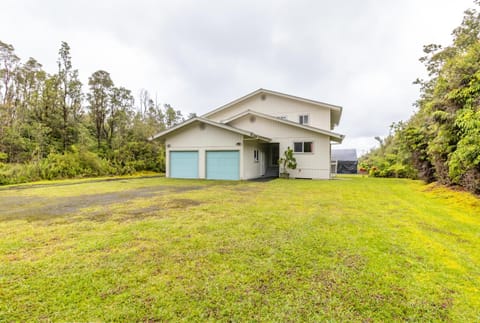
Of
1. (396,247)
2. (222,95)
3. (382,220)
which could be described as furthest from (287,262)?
(222,95)

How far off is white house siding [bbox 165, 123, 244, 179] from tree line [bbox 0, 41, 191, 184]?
5.21 m

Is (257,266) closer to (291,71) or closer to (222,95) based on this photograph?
(291,71)

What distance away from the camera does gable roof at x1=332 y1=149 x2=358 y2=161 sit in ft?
87.7

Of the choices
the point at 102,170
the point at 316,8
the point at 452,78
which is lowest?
the point at 102,170

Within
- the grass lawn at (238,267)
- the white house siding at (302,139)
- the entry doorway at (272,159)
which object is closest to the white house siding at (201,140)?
the white house siding at (302,139)

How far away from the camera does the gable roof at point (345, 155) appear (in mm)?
26730

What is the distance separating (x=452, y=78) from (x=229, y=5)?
11.8 meters

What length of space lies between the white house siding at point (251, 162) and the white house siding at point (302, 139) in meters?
1.45

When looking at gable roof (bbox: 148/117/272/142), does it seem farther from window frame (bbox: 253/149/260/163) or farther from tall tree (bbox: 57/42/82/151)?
tall tree (bbox: 57/42/82/151)

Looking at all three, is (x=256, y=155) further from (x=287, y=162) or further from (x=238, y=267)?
(x=238, y=267)

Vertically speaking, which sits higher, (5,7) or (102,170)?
(5,7)

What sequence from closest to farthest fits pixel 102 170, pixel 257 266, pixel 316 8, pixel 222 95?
1. pixel 257 266
2. pixel 316 8
3. pixel 102 170
4. pixel 222 95

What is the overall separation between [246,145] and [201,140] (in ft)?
9.45

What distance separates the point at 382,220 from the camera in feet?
15.4
